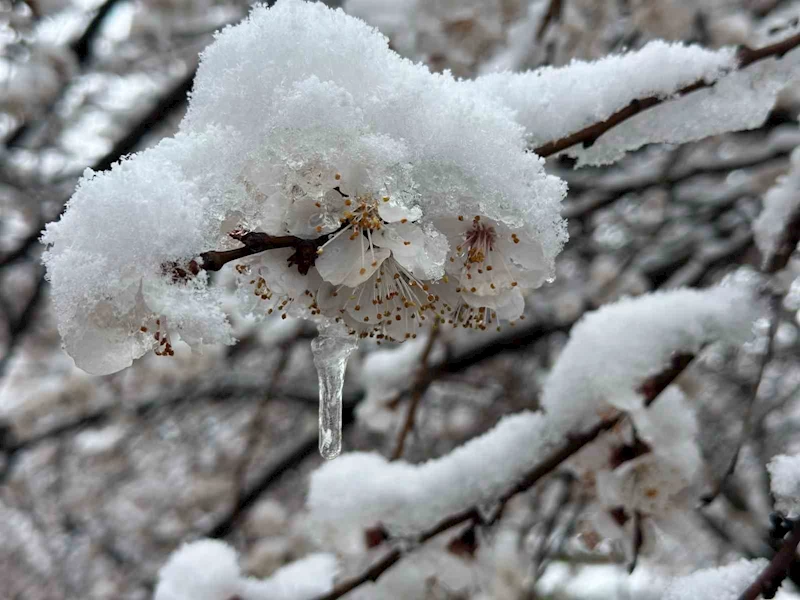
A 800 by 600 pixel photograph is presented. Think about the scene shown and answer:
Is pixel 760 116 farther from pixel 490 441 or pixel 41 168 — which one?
pixel 41 168

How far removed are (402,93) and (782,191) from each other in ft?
2.93

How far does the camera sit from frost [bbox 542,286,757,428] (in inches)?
47.2

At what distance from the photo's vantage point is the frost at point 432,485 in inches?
48.6

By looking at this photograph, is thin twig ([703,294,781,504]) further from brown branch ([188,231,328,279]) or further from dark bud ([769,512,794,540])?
brown branch ([188,231,328,279])

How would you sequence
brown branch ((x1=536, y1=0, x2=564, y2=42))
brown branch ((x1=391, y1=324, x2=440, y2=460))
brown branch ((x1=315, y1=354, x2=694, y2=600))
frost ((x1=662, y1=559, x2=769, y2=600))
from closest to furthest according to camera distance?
frost ((x1=662, y1=559, x2=769, y2=600)) < brown branch ((x1=315, y1=354, x2=694, y2=600)) < brown branch ((x1=391, y1=324, x2=440, y2=460)) < brown branch ((x1=536, y1=0, x2=564, y2=42))

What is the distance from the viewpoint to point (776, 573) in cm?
77

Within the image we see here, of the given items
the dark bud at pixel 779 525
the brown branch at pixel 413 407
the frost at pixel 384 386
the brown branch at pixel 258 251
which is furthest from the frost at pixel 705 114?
the frost at pixel 384 386

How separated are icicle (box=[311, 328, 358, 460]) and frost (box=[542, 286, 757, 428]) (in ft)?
1.61

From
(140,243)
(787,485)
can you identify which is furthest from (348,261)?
(787,485)

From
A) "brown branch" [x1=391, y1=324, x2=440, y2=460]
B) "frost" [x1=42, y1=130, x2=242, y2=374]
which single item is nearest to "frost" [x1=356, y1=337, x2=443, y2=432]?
"brown branch" [x1=391, y1=324, x2=440, y2=460]

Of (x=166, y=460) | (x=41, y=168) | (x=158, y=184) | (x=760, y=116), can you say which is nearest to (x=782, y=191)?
(x=760, y=116)

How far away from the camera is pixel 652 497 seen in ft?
4.42

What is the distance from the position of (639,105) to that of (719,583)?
604mm

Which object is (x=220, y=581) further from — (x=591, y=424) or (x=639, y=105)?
(x=639, y=105)
